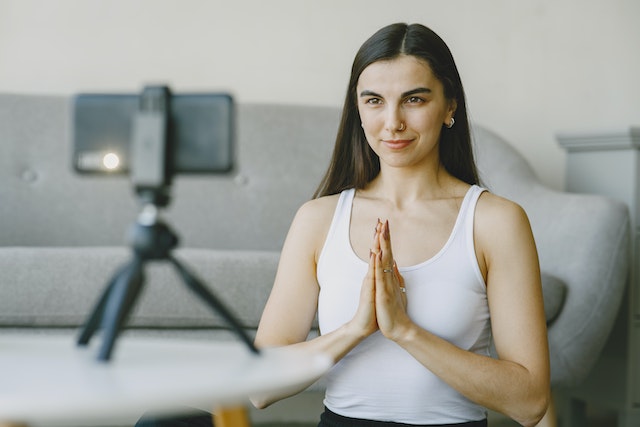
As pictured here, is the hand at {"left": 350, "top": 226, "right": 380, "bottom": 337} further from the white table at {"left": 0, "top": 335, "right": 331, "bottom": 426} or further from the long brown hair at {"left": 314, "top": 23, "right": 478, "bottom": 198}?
the white table at {"left": 0, "top": 335, "right": 331, "bottom": 426}

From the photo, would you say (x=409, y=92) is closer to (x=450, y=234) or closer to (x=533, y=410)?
(x=450, y=234)

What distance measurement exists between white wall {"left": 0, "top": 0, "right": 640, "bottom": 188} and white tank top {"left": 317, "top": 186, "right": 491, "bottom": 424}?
154 centimetres

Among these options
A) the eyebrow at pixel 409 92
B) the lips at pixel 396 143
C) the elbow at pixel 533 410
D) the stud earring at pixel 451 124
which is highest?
the eyebrow at pixel 409 92

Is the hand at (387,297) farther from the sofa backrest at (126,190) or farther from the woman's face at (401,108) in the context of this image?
the sofa backrest at (126,190)

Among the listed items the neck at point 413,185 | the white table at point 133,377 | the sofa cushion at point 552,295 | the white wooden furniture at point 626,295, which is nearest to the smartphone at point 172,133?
the white table at point 133,377

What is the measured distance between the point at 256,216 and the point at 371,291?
1389 mm

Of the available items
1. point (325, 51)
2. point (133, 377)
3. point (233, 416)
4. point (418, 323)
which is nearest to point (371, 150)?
point (418, 323)

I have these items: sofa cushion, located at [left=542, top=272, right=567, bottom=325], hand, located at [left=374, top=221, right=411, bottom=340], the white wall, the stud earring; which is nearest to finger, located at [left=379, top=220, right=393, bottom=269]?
hand, located at [left=374, top=221, right=411, bottom=340]

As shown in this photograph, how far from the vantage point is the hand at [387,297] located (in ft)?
Answer: 3.86

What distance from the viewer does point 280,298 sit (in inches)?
53.5

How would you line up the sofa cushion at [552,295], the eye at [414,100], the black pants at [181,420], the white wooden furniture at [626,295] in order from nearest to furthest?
the black pants at [181,420], the eye at [414,100], the sofa cushion at [552,295], the white wooden furniture at [626,295]

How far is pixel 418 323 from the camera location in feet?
4.28

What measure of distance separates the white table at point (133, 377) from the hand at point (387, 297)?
1.35 ft

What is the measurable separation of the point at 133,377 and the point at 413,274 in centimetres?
74
